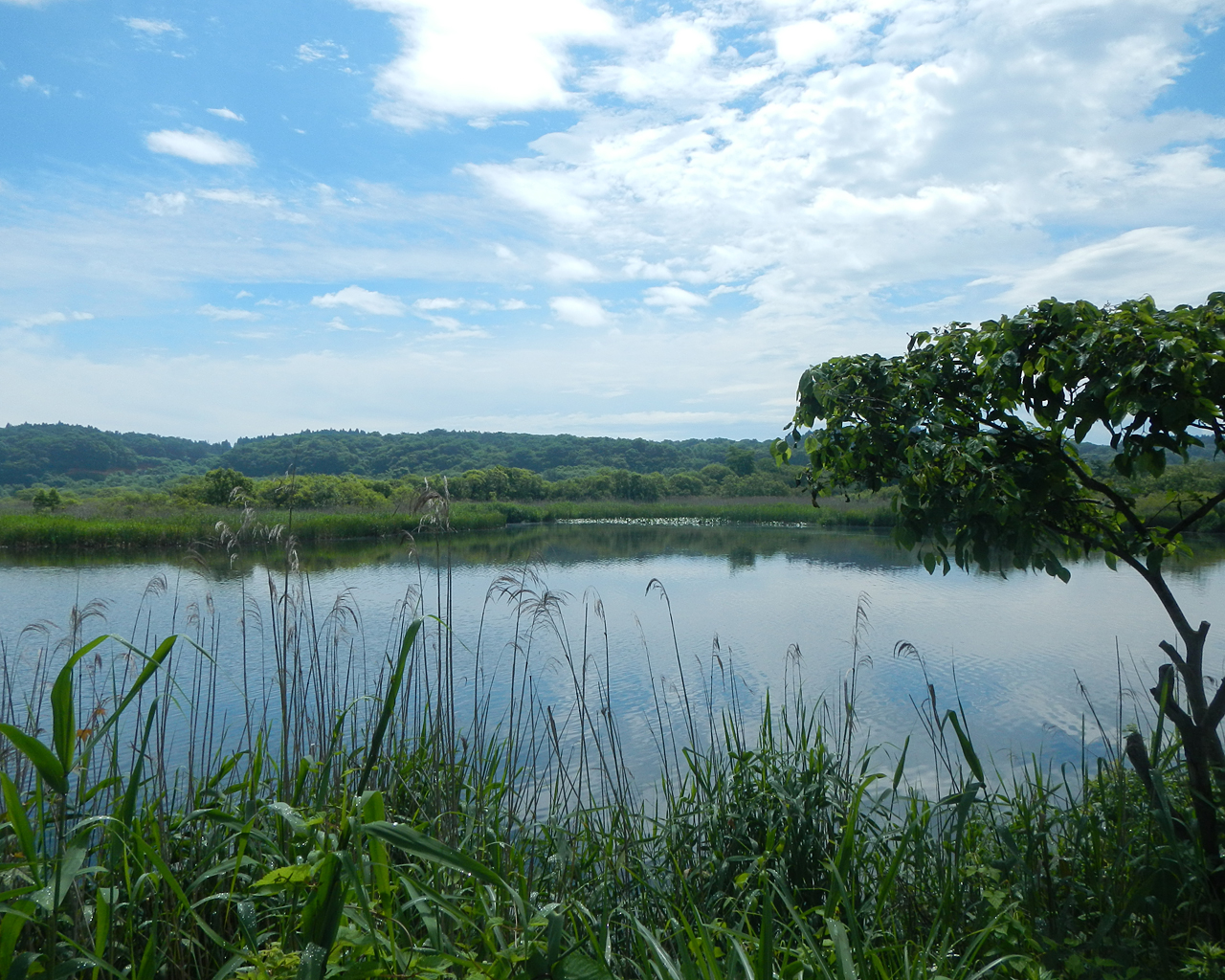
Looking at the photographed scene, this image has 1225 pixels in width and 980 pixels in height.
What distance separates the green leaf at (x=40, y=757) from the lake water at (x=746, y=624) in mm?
1691

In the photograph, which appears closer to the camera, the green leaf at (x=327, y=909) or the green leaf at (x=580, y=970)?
the green leaf at (x=327, y=909)

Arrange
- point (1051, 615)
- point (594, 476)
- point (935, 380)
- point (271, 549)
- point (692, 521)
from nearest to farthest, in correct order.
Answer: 1. point (935, 380)
2. point (1051, 615)
3. point (271, 549)
4. point (692, 521)
5. point (594, 476)

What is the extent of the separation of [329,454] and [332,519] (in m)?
33.6

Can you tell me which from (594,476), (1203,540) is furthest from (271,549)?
(594,476)

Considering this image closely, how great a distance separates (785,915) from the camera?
231cm

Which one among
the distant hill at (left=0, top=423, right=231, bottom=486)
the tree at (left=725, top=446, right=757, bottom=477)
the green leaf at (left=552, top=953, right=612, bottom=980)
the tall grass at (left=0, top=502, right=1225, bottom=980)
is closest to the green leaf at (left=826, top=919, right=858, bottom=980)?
the tall grass at (left=0, top=502, right=1225, bottom=980)

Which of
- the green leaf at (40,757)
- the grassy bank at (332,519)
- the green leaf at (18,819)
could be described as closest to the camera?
the green leaf at (40,757)

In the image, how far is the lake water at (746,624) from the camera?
5.64 meters

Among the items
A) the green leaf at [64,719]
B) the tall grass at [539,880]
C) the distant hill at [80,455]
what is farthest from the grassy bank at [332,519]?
the distant hill at [80,455]

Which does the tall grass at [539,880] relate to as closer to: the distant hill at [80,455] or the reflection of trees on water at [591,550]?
the reflection of trees on water at [591,550]

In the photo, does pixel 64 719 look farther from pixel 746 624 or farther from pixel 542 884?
pixel 746 624

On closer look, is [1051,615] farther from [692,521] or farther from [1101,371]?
[692,521]

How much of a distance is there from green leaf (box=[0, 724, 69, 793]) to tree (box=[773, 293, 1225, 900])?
7.13ft

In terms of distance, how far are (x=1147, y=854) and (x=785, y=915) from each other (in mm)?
1017
